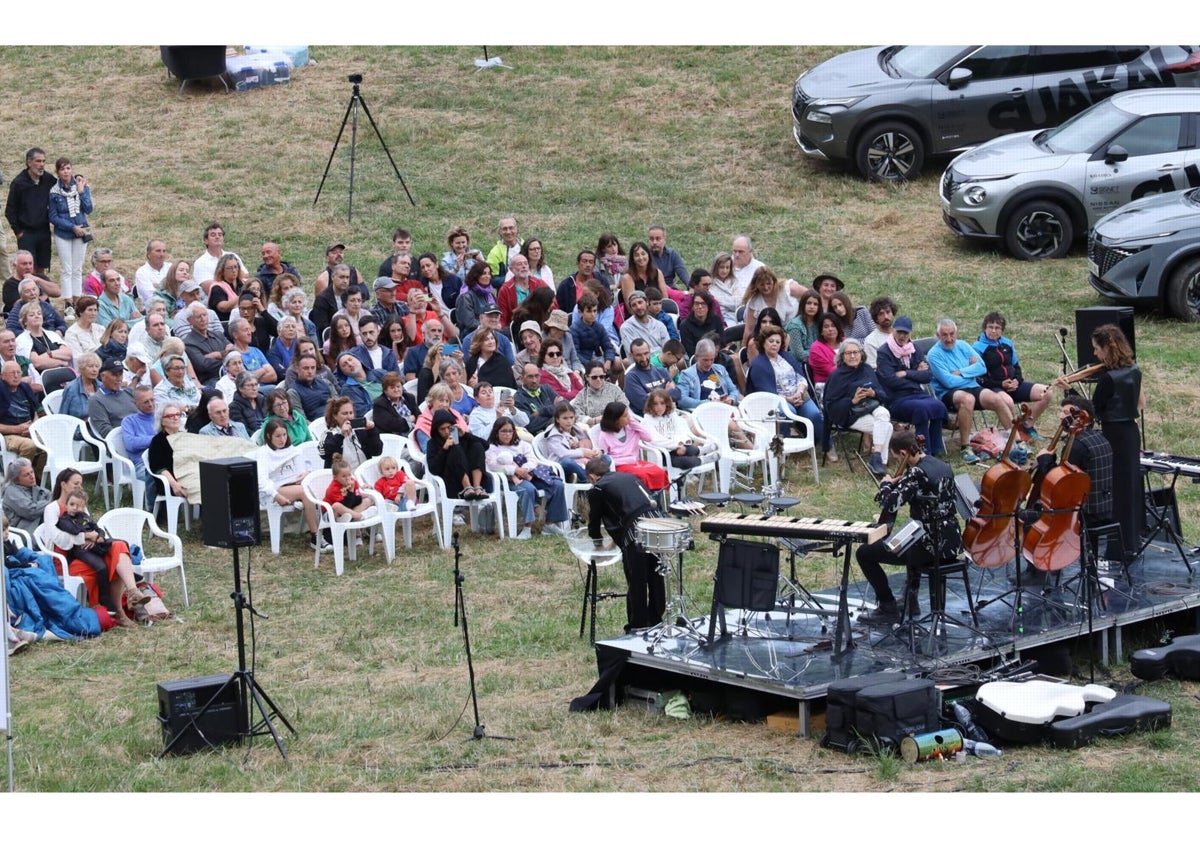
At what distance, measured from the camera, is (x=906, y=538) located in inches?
394

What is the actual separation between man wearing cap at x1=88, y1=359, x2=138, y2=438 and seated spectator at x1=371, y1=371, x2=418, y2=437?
1.86 meters

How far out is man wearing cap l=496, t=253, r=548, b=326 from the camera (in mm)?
16234

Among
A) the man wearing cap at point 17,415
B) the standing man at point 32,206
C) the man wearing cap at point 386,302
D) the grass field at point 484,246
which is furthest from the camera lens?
the standing man at point 32,206

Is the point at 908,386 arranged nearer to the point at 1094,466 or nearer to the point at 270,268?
the point at 1094,466

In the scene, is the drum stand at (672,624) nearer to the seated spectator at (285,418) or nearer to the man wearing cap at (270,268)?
the seated spectator at (285,418)

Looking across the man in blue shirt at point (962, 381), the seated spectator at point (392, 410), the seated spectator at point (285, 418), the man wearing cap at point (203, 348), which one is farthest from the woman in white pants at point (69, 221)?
the man in blue shirt at point (962, 381)

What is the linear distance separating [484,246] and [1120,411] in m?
11.0

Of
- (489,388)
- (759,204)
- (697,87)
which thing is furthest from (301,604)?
(697,87)

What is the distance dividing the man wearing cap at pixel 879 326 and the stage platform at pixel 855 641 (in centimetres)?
428

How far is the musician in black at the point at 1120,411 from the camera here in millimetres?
11336

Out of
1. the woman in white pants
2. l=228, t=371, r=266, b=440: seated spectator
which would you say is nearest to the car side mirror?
the woman in white pants

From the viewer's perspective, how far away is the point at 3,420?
45.2 feet

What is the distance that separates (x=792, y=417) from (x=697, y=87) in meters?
Result: 11.1

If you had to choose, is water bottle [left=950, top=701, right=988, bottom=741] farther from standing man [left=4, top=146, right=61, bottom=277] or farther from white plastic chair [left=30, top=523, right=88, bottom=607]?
standing man [left=4, top=146, right=61, bottom=277]
